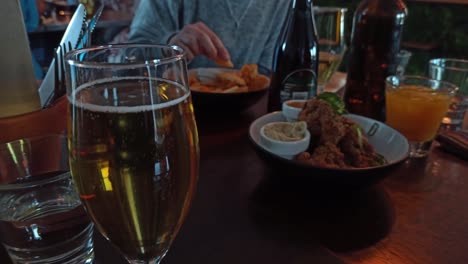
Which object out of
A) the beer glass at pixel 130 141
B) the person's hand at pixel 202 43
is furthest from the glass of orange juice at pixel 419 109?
the beer glass at pixel 130 141

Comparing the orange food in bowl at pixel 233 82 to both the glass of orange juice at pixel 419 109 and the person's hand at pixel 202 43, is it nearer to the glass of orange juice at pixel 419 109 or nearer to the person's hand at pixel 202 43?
the person's hand at pixel 202 43

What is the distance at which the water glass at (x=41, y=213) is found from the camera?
0.44 metres

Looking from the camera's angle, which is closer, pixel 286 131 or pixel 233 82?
pixel 286 131

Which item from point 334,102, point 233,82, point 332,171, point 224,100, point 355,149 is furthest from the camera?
point 233,82

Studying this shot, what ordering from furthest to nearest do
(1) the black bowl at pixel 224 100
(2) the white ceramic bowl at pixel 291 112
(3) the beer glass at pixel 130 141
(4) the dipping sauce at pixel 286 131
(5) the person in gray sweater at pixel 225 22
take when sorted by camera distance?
(5) the person in gray sweater at pixel 225 22
(1) the black bowl at pixel 224 100
(2) the white ceramic bowl at pixel 291 112
(4) the dipping sauce at pixel 286 131
(3) the beer glass at pixel 130 141

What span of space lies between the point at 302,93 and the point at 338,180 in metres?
0.38

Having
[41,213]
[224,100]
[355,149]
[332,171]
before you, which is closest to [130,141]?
[41,213]

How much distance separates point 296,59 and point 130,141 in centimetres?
68

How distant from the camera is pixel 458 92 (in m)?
0.96

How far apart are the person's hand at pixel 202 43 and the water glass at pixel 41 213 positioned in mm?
690

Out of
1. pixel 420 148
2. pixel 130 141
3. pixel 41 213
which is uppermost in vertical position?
pixel 130 141

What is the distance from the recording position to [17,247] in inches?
17.7

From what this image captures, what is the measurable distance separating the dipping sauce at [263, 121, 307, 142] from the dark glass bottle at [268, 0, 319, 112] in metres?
0.21

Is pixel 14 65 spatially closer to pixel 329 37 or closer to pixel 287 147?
pixel 287 147
